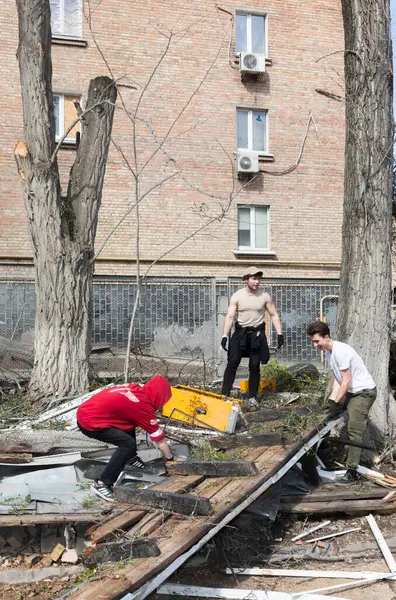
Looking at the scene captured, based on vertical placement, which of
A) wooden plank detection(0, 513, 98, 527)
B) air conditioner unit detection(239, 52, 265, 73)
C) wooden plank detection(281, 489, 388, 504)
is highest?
air conditioner unit detection(239, 52, 265, 73)

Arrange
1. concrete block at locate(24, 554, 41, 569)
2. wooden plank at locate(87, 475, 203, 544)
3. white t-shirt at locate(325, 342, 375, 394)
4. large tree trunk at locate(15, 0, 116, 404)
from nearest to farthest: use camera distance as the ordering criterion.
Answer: wooden plank at locate(87, 475, 203, 544)
concrete block at locate(24, 554, 41, 569)
white t-shirt at locate(325, 342, 375, 394)
large tree trunk at locate(15, 0, 116, 404)

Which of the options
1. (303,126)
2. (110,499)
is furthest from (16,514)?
(303,126)

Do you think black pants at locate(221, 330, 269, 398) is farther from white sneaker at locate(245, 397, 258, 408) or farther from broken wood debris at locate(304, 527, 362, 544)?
broken wood debris at locate(304, 527, 362, 544)

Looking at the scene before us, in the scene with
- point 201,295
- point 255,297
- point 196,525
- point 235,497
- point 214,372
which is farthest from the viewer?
point 201,295

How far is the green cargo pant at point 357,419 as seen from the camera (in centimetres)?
632

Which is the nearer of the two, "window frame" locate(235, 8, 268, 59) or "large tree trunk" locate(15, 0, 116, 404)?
"large tree trunk" locate(15, 0, 116, 404)

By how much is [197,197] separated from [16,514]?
1280 centimetres

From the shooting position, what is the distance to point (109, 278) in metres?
12.0

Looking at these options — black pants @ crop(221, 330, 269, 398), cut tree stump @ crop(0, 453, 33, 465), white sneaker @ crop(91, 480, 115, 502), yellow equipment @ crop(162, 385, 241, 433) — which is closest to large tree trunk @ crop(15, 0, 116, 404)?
yellow equipment @ crop(162, 385, 241, 433)

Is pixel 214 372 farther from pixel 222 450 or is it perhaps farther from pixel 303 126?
pixel 303 126

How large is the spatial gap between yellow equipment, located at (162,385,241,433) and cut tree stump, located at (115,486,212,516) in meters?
2.06

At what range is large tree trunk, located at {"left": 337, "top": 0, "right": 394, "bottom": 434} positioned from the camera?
7.32 m

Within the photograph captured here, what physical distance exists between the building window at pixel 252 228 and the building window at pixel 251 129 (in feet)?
5.54

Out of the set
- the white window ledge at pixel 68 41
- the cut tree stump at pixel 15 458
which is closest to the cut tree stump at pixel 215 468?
the cut tree stump at pixel 15 458
